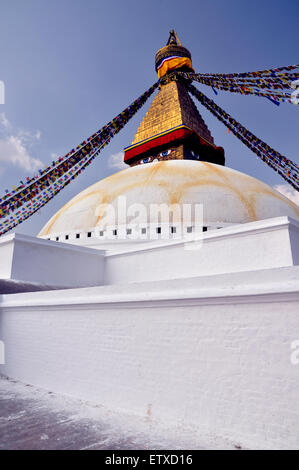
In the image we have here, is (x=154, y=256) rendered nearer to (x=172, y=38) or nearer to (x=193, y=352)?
(x=193, y=352)

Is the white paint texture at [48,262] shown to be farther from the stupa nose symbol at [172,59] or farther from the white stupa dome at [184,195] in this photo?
the stupa nose symbol at [172,59]

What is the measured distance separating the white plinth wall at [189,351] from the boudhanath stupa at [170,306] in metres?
0.01

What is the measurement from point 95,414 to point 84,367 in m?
0.75

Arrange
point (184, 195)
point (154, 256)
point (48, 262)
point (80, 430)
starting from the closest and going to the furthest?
point (80, 430) < point (48, 262) < point (154, 256) < point (184, 195)

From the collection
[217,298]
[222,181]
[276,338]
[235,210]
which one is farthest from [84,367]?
[222,181]

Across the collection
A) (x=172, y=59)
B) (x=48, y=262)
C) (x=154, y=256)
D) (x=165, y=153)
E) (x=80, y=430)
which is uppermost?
(x=172, y=59)

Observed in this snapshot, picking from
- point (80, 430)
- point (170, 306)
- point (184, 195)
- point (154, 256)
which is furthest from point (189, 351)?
point (184, 195)

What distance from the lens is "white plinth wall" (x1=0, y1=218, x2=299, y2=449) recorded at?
2.70m

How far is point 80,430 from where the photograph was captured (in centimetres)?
306

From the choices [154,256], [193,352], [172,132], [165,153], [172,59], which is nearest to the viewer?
[193,352]

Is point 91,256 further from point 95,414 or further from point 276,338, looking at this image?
point 276,338

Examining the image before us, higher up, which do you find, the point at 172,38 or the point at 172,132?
the point at 172,38

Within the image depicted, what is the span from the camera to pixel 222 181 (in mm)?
10039

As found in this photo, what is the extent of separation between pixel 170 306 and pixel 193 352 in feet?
1.78
